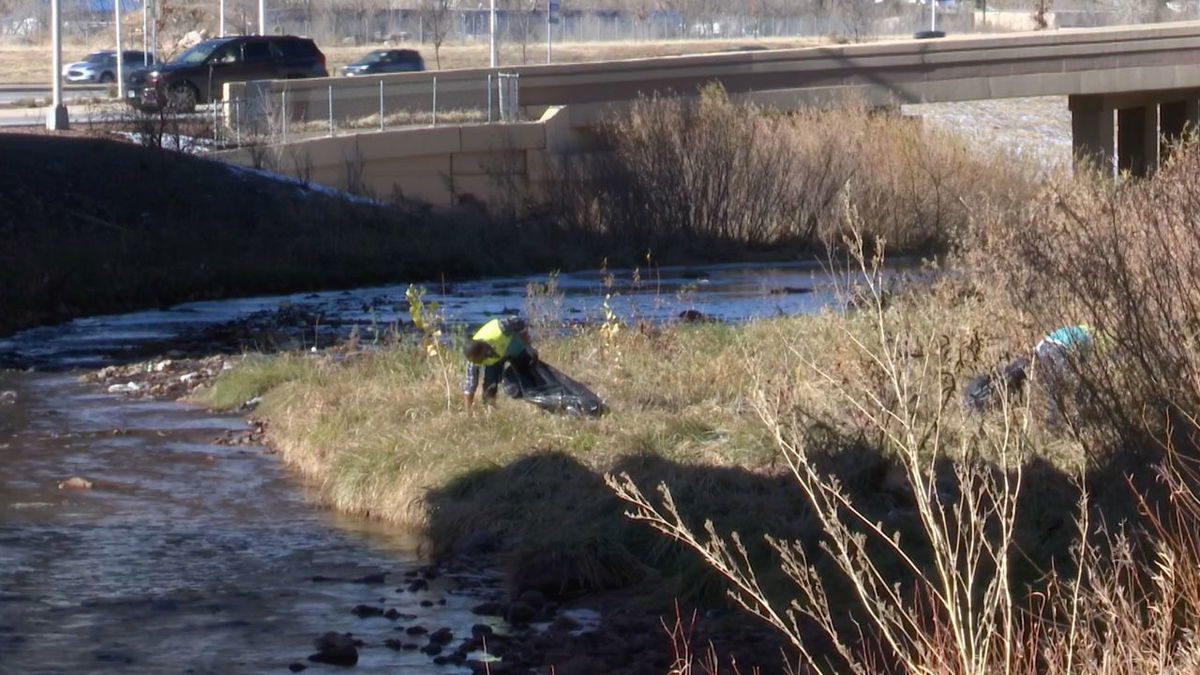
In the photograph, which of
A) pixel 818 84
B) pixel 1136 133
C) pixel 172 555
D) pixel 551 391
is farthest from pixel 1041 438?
pixel 1136 133

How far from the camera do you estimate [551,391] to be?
12812mm

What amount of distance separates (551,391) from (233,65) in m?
31.2

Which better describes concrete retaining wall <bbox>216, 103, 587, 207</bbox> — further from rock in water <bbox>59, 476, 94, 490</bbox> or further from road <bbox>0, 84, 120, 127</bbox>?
rock in water <bbox>59, 476, 94, 490</bbox>

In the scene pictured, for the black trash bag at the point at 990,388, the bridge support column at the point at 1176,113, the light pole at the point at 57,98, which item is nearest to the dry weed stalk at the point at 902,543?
the black trash bag at the point at 990,388

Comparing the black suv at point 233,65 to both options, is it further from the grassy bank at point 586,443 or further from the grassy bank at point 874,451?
the grassy bank at point 874,451

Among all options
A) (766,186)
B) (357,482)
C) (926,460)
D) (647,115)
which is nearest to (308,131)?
(647,115)

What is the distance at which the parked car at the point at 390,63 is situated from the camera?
58.7 meters

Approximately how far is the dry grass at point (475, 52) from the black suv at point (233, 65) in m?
21.2

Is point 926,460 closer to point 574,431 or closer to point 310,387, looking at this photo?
point 574,431

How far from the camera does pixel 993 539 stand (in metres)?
8.71

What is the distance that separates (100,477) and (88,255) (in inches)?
543

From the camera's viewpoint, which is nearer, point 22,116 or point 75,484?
point 75,484

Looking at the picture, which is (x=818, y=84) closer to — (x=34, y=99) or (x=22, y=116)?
(x=22, y=116)

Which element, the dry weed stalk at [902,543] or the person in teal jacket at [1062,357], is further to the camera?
the person in teal jacket at [1062,357]
